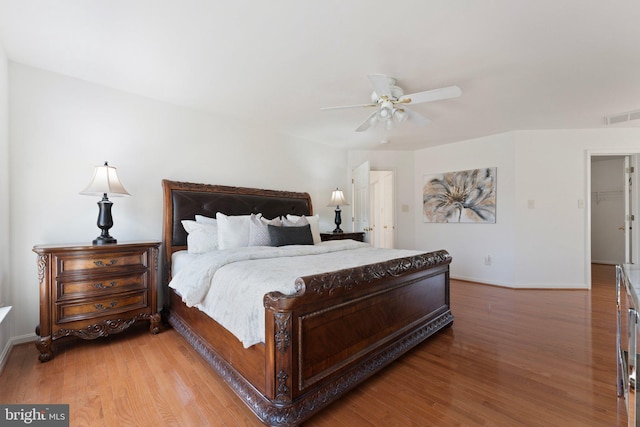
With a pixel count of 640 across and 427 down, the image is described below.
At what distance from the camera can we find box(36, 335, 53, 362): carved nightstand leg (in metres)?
2.11

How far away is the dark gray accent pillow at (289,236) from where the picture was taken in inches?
116

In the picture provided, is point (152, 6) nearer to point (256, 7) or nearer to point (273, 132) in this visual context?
point (256, 7)

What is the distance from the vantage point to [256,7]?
178cm

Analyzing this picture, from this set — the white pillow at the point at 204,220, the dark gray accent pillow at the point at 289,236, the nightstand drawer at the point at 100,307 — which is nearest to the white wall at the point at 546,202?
the dark gray accent pillow at the point at 289,236

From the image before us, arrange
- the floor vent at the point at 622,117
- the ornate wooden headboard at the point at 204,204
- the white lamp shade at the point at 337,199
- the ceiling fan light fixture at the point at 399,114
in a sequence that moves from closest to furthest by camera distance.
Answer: the ceiling fan light fixture at the point at 399,114, the ornate wooden headboard at the point at 204,204, the floor vent at the point at 622,117, the white lamp shade at the point at 337,199

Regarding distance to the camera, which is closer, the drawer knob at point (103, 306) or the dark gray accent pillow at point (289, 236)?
the drawer knob at point (103, 306)

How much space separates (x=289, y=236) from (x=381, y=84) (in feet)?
5.58

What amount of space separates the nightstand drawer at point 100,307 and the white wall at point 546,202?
196 inches

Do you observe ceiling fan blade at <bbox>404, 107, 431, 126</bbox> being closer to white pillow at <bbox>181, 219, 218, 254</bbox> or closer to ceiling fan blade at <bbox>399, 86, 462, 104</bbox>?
ceiling fan blade at <bbox>399, 86, 462, 104</bbox>

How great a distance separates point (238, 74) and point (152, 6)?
2.90ft

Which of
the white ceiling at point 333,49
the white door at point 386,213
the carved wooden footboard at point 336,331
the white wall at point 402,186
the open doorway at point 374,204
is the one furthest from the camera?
the white door at point 386,213

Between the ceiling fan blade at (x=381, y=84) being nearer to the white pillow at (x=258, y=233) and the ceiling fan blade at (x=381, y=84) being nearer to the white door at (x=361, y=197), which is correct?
the white pillow at (x=258, y=233)

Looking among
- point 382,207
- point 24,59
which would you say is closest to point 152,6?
point 24,59

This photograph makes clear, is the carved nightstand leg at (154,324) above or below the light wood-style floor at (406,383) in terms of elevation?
above
